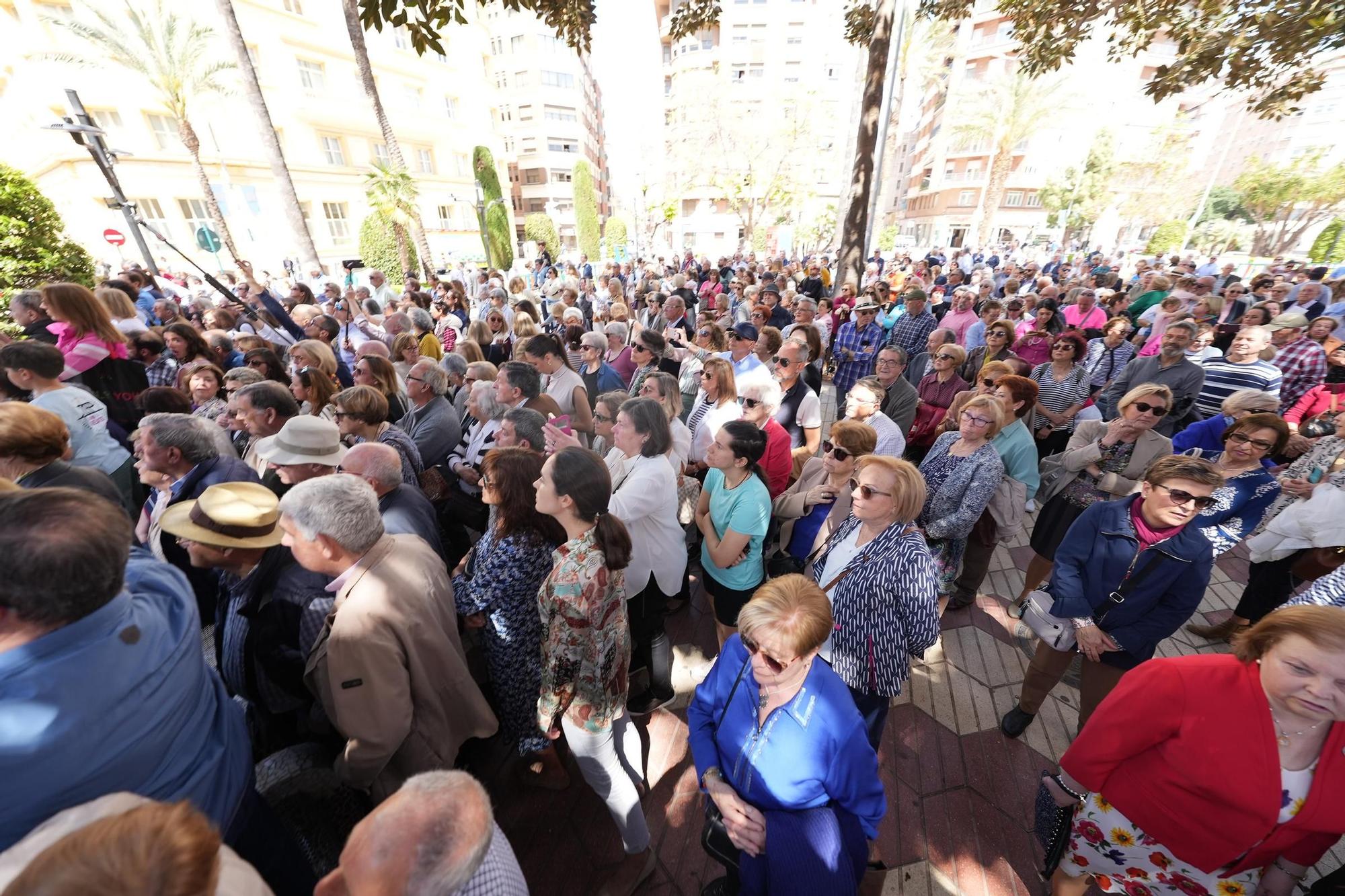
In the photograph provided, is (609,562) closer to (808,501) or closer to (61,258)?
(808,501)

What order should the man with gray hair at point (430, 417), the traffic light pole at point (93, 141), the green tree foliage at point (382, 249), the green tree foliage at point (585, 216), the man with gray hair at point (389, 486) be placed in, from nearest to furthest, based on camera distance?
the man with gray hair at point (389, 486)
the man with gray hair at point (430, 417)
the traffic light pole at point (93, 141)
the green tree foliage at point (382, 249)
the green tree foliage at point (585, 216)

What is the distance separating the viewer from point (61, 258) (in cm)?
755

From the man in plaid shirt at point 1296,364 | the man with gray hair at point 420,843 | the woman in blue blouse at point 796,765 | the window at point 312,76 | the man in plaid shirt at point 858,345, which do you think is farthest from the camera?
the window at point 312,76

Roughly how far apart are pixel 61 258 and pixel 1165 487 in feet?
42.2

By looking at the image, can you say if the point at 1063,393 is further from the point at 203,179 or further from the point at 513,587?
the point at 203,179

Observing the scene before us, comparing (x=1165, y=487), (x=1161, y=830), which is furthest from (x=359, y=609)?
(x=1165, y=487)

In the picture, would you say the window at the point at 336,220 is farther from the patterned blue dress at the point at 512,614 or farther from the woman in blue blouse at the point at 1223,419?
the woman in blue blouse at the point at 1223,419

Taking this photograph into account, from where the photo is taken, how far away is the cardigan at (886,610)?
7.45 feet

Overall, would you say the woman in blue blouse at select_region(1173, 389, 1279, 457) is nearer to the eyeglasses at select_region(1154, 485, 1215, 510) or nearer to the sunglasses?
the eyeglasses at select_region(1154, 485, 1215, 510)

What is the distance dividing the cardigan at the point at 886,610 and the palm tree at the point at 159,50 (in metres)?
24.5

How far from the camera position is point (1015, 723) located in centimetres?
311

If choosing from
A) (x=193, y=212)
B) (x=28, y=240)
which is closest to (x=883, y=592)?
(x=28, y=240)

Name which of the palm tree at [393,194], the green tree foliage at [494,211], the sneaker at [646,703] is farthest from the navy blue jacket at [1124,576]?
the green tree foliage at [494,211]

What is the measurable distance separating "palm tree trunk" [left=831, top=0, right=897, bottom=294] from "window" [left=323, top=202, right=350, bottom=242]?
99.1 ft
